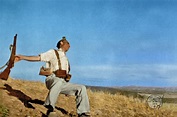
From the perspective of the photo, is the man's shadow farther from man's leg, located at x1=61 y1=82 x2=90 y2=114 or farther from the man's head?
the man's head

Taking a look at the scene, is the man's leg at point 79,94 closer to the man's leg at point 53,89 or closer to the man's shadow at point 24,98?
the man's leg at point 53,89

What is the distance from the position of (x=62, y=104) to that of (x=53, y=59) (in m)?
3.95

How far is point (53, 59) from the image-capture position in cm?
995

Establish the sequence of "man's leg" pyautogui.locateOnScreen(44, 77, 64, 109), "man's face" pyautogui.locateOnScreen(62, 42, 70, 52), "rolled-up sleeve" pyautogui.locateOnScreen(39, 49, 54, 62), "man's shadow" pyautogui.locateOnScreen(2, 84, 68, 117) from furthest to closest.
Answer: "man's shadow" pyautogui.locateOnScreen(2, 84, 68, 117) → "man's face" pyautogui.locateOnScreen(62, 42, 70, 52) → "rolled-up sleeve" pyautogui.locateOnScreen(39, 49, 54, 62) → "man's leg" pyautogui.locateOnScreen(44, 77, 64, 109)

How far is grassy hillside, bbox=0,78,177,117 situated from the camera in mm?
11677

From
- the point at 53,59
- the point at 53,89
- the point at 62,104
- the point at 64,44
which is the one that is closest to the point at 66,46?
the point at 64,44

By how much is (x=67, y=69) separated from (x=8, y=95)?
3177 millimetres

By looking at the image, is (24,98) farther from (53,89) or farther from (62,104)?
(53,89)

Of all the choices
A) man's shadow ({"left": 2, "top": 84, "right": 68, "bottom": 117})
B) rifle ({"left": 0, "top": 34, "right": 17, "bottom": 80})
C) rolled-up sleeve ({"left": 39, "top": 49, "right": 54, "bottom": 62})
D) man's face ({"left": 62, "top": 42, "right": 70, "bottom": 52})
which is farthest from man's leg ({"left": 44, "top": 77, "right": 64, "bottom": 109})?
man's shadow ({"left": 2, "top": 84, "right": 68, "bottom": 117})

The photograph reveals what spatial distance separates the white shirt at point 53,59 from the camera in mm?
9852

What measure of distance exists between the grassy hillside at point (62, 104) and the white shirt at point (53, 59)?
6.22ft

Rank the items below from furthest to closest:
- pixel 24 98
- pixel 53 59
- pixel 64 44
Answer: pixel 24 98, pixel 64 44, pixel 53 59

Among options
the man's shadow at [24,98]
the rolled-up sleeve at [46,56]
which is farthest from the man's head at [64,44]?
the man's shadow at [24,98]

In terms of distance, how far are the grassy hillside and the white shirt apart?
1897 millimetres
